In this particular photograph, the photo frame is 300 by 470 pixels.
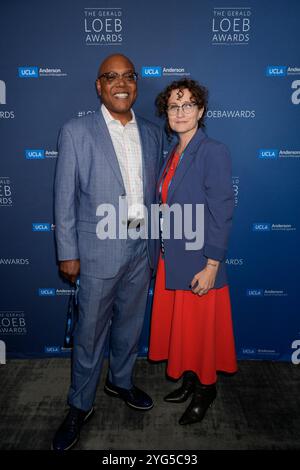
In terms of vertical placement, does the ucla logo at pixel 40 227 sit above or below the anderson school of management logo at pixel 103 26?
below

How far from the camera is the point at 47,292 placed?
2676 mm

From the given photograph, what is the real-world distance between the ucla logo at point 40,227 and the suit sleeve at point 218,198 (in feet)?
4.40

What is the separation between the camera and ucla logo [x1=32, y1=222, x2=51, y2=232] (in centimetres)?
252

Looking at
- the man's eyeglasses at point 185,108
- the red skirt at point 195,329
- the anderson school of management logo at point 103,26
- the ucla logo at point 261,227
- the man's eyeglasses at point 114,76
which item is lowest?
the red skirt at point 195,329

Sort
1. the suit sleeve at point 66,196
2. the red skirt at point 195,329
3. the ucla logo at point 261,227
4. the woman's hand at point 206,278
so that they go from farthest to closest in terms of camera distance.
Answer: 1. the ucla logo at point 261,227
2. the red skirt at point 195,329
3. the woman's hand at point 206,278
4. the suit sleeve at point 66,196

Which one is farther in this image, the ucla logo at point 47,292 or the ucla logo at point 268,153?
the ucla logo at point 47,292

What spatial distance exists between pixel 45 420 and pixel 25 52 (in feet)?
8.07

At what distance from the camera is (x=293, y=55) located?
7.15 ft

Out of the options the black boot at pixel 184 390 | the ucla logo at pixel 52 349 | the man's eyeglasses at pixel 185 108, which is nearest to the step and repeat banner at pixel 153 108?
the ucla logo at pixel 52 349

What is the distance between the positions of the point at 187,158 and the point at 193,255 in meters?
0.55

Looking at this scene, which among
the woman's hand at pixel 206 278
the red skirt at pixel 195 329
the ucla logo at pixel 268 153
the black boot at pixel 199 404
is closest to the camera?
the woman's hand at pixel 206 278

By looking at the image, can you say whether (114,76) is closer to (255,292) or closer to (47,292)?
(47,292)

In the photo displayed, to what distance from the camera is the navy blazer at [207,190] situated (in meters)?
1.70

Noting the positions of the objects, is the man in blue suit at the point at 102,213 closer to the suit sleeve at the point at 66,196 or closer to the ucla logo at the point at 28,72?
the suit sleeve at the point at 66,196
